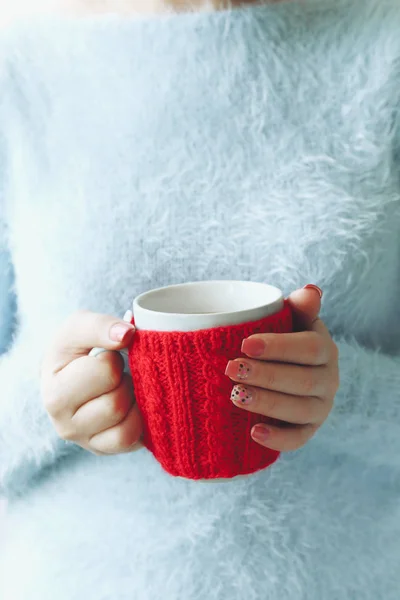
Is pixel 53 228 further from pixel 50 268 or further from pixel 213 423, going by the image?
pixel 213 423

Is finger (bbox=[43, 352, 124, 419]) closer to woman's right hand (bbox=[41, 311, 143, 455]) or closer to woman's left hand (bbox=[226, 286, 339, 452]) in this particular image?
woman's right hand (bbox=[41, 311, 143, 455])

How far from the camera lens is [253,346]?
1.41ft

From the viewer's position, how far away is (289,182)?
27.3 inches

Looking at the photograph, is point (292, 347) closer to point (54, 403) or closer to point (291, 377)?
point (291, 377)

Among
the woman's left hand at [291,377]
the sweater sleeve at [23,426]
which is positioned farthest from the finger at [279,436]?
the sweater sleeve at [23,426]

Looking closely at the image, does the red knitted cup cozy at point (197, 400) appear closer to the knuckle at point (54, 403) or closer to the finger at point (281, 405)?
the finger at point (281, 405)

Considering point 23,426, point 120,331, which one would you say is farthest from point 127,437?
point 23,426

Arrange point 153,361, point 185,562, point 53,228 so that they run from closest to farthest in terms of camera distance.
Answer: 1. point 153,361
2. point 185,562
3. point 53,228

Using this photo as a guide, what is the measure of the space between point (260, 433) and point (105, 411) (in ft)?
0.48

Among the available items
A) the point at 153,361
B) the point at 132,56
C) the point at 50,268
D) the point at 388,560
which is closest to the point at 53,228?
the point at 50,268

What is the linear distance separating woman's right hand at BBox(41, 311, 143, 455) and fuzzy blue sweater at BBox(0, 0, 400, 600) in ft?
0.46

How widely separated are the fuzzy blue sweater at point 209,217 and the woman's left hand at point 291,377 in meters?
0.17

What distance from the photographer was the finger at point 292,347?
0.43 metres

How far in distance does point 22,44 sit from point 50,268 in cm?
27
